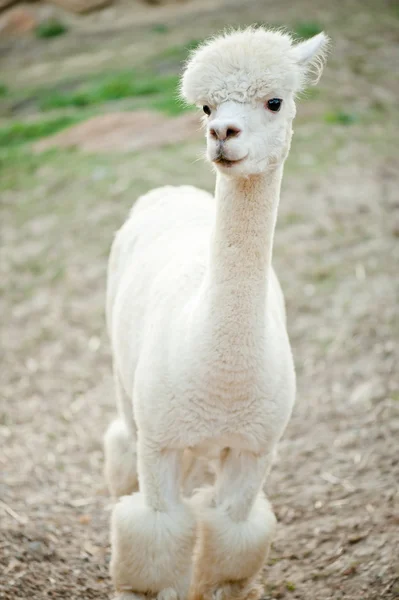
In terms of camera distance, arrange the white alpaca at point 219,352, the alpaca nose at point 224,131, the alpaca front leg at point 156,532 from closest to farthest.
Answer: the alpaca nose at point 224,131
the white alpaca at point 219,352
the alpaca front leg at point 156,532

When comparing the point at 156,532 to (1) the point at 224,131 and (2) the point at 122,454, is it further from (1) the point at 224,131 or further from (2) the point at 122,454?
(1) the point at 224,131

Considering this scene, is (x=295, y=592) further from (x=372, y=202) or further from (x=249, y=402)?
(x=372, y=202)

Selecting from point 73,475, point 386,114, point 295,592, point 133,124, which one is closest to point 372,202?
point 386,114

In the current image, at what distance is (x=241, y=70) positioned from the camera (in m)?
2.29

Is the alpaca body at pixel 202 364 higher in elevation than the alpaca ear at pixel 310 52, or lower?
lower

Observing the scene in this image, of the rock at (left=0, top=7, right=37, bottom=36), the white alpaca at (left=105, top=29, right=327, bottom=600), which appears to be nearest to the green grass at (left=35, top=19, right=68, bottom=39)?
the rock at (left=0, top=7, right=37, bottom=36)

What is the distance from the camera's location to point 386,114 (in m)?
8.34

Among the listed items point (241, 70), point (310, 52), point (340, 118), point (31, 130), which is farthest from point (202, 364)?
point (31, 130)

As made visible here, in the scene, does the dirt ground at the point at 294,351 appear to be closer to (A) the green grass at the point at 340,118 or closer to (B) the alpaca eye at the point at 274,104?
(A) the green grass at the point at 340,118

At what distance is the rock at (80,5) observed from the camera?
12320mm

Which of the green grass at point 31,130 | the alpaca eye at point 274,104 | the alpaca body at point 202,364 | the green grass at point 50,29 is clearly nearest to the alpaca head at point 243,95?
the alpaca eye at point 274,104

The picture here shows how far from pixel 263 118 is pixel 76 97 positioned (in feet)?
23.4

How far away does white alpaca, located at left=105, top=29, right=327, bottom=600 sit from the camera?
235 cm

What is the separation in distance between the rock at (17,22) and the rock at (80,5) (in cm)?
47
